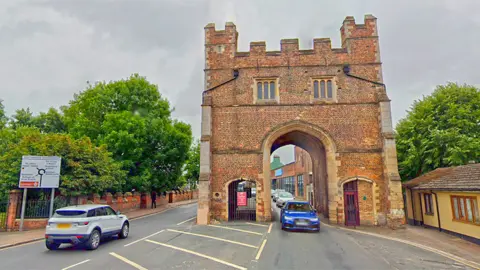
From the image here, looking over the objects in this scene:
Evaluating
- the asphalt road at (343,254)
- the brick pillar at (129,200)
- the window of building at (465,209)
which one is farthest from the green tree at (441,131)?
the brick pillar at (129,200)

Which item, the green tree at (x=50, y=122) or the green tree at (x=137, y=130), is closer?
the green tree at (x=137, y=130)

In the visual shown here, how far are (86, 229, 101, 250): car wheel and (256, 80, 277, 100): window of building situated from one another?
12517mm

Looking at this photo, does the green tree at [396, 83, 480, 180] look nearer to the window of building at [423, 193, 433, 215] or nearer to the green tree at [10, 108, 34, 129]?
the window of building at [423, 193, 433, 215]

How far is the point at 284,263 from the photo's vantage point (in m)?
8.62

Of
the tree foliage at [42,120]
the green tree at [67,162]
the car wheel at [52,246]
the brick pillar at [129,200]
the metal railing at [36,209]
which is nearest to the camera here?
the car wheel at [52,246]

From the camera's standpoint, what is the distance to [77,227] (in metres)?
9.62

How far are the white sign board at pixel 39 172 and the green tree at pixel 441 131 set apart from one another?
71.8 feet

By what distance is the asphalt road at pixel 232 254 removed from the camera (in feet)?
27.4

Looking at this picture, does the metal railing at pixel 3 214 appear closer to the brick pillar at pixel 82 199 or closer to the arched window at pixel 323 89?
the brick pillar at pixel 82 199

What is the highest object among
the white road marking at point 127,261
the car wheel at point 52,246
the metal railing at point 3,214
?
the metal railing at point 3,214

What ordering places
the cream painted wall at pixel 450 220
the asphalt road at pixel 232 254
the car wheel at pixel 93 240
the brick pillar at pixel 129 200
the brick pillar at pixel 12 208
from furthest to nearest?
the brick pillar at pixel 129 200, the brick pillar at pixel 12 208, the cream painted wall at pixel 450 220, the car wheel at pixel 93 240, the asphalt road at pixel 232 254

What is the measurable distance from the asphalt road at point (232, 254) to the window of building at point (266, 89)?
30.2 feet

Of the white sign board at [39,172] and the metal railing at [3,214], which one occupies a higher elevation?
the white sign board at [39,172]

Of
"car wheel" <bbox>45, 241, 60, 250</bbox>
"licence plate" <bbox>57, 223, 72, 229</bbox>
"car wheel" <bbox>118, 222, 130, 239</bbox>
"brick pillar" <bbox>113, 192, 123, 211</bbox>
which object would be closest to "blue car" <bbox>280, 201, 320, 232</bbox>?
"car wheel" <bbox>118, 222, 130, 239</bbox>
